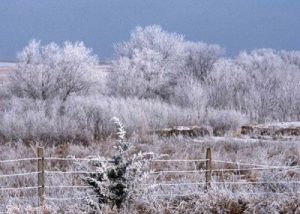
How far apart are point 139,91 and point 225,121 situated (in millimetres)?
15823

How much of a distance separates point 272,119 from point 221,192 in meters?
25.8

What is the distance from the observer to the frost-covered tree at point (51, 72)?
4322 centimetres

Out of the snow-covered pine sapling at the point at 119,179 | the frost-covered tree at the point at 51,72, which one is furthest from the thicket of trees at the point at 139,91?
the snow-covered pine sapling at the point at 119,179

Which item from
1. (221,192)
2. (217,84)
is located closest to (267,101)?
(217,84)

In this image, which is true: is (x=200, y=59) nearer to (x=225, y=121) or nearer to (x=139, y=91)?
(x=139, y=91)

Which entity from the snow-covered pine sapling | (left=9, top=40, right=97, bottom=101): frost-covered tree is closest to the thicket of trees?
(left=9, top=40, right=97, bottom=101): frost-covered tree

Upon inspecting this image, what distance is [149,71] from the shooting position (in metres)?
48.4

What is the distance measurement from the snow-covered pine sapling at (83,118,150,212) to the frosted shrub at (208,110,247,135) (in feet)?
68.6

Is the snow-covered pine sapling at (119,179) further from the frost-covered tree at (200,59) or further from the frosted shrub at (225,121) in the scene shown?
Answer: the frost-covered tree at (200,59)

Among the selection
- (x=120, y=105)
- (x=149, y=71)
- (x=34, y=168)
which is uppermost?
(x=149, y=71)

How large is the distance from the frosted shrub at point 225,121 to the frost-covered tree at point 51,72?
49.9ft

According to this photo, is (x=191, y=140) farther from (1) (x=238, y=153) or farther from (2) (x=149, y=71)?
(2) (x=149, y=71)

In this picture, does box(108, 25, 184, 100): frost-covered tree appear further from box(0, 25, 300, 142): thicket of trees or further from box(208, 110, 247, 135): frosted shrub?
box(208, 110, 247, 135): frosted shrub

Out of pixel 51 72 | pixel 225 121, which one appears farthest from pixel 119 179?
pixel 51 72
